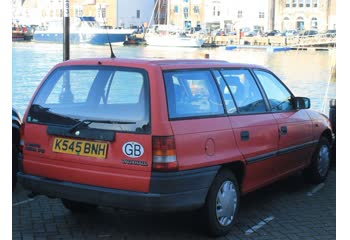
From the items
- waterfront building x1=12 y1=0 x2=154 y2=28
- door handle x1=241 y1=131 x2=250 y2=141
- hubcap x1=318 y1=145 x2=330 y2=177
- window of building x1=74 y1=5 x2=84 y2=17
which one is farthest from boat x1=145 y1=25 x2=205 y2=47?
door handle x1=241 y1=131 x2=250 y2=141

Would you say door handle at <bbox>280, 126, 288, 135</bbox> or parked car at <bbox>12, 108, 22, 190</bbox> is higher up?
door handle at <bbox>280, 126, 288, 135</bbox>

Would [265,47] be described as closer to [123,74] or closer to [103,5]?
[103,5]

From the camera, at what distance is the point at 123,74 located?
514 centimetres

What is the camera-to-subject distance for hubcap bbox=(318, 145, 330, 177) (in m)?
7.60

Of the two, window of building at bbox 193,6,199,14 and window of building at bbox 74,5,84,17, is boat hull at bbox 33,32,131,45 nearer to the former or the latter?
window of building at bbox 193,6,199,14

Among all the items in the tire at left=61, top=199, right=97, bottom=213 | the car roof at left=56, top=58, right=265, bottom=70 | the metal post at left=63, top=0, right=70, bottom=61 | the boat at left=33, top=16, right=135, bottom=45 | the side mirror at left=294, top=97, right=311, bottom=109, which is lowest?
the tire at left=61, top=199, right=97, bottom=213

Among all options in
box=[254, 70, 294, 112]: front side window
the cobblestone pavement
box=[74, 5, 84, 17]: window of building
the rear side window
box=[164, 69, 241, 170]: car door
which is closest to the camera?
box=[164, 69, 241, 170]: car door

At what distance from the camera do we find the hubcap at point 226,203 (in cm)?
530

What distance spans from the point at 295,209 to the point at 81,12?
346 ft

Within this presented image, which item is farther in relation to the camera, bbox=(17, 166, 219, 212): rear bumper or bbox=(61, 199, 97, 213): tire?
bbox=(61, 199, 97, 213): tire

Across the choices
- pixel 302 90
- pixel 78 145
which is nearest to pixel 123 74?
pixel 78 145

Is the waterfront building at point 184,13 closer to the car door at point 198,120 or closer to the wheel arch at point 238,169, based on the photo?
the wheel arch at point 238,169

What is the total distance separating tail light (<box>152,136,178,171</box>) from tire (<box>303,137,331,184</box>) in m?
3.30

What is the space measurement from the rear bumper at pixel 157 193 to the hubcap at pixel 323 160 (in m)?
2.91
